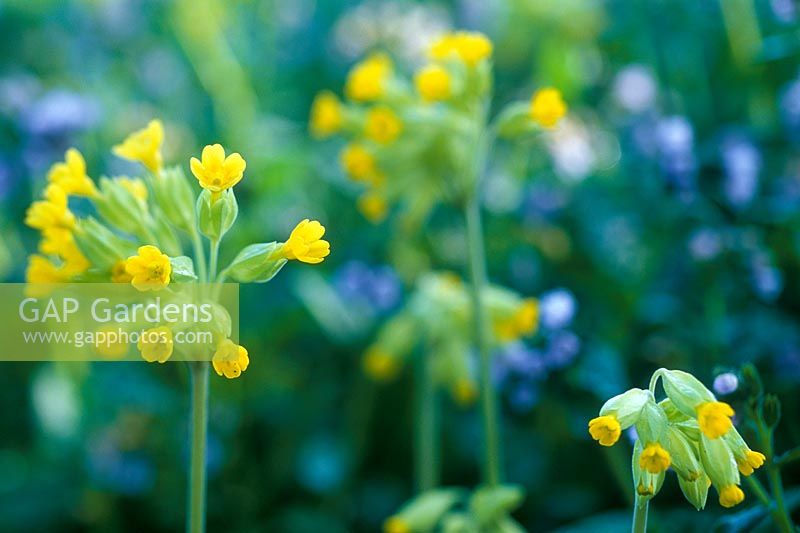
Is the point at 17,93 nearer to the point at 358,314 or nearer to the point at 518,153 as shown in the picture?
the point at 358,314

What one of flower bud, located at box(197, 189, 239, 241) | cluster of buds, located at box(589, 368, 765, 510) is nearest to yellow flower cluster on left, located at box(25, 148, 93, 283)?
flower bud, located at box(197, 189, 239, 241)

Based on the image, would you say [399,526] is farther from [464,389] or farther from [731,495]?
[731,495]

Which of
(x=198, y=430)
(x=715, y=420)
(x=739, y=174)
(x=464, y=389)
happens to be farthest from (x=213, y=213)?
(x=739, y=174)

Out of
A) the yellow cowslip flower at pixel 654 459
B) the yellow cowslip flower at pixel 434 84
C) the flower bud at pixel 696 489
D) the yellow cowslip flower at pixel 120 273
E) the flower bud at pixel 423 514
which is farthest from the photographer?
the yellow cowslip flower at pixel 434 84

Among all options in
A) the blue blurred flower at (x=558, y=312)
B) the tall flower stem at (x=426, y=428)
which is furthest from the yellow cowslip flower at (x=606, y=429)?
the tall flower stem at (x=426, y=428)

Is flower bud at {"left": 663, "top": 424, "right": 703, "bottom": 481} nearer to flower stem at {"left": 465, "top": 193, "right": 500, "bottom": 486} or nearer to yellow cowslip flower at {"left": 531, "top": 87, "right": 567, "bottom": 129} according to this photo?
flower stem at {"left": 465, "top": 193, "right": 500, "bottom": 486}

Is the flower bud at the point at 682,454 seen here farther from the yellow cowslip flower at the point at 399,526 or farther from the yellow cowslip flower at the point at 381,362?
the yellow cowslip flower at the point at 381,362

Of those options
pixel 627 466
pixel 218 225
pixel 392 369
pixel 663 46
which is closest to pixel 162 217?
pixel 218 225
